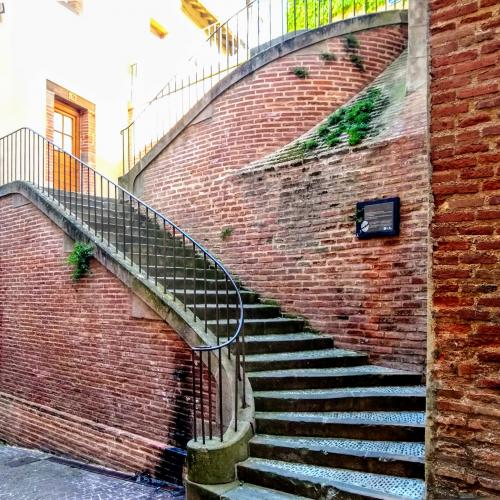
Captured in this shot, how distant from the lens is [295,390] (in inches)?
192

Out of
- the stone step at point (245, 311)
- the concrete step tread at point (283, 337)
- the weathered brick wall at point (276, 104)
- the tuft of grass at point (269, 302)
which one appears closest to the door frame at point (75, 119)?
the weathered brick wall at point (276, 104)

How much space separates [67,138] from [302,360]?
8.44 m

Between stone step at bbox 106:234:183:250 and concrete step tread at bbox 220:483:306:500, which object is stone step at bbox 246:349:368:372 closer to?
concrete step tread at bbox 220:483:306:500

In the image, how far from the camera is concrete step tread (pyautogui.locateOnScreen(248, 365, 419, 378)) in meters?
4.90

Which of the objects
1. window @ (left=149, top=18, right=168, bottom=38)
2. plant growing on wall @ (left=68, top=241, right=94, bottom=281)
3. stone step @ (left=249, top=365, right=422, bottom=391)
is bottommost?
stone step @ (left=249, top=365, right=422, bottom=391)

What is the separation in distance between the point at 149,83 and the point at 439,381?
12.0 metres

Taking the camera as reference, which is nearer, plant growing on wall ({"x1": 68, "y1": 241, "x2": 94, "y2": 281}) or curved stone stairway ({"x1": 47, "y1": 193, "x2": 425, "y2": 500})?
curved stone stairway ({"x1": 47, "y1": 193, "x2": 425, "y2": 500})

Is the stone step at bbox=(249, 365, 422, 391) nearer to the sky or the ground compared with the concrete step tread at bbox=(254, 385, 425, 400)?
nearer to the sky

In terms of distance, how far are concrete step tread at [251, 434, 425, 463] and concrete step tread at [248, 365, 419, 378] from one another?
2.25 ft

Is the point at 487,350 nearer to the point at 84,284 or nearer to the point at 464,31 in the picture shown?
the point at 464,31

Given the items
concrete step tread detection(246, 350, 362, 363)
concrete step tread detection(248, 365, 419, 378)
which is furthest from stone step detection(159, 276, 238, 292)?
concrete step tread detection(248, 365, 419, 378)

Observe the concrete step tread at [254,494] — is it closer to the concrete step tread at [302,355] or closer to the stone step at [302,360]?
the stone step at [302,360]

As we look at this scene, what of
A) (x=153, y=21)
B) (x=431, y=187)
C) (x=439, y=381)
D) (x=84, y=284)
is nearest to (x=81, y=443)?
(x=84, y=284)

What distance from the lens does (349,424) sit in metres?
4.20
